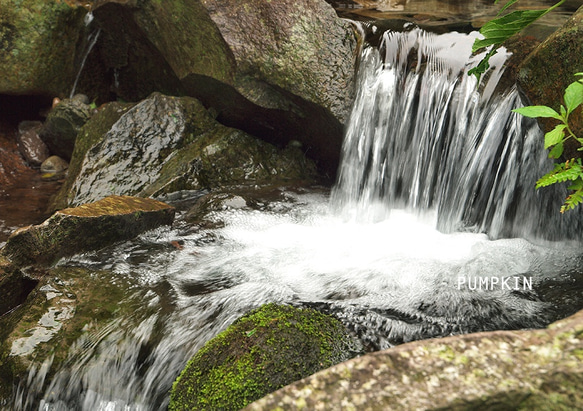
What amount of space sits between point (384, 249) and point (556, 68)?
75.0 inches

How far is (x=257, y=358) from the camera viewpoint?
2338 millimetres

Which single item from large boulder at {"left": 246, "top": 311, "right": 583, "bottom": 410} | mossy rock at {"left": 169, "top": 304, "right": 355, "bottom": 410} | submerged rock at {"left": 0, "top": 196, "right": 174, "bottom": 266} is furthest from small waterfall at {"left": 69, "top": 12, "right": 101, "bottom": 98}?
large boulder at {"left": 246, "top": 311, "right": 583, "bottom": 410}

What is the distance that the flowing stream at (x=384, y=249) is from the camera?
2855 millimetres

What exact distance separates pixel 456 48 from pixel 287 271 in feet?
9.86

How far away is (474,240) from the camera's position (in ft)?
13.8

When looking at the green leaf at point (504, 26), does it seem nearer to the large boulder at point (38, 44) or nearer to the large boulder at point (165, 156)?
the large boulder at point (165, 156)

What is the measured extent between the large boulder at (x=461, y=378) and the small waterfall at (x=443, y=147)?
9.12 ft

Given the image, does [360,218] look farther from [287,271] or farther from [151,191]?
[151,191]

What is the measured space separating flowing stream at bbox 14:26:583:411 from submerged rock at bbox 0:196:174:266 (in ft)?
0.35

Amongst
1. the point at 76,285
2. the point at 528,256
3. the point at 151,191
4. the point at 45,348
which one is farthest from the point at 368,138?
the point at 45,348

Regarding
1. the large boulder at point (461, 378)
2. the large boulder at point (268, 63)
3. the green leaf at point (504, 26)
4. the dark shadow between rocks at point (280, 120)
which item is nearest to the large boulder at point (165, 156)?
the dark shadow between rocks at point (280, 120)

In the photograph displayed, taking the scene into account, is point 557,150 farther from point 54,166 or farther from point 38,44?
point 38,44

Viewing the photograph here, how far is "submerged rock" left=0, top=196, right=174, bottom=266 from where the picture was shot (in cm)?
355

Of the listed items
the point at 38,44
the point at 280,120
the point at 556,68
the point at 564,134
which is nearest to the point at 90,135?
the point at 38,44
